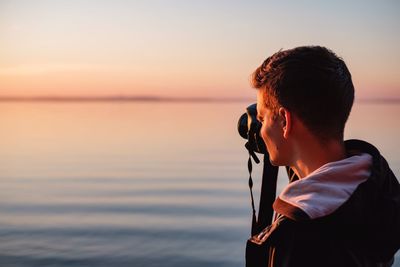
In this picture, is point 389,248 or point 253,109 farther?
point 253,109

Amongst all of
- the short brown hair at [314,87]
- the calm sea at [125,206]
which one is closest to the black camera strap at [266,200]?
the short brown hair at [314,87]

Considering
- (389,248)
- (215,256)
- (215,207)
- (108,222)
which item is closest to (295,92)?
(389,248)

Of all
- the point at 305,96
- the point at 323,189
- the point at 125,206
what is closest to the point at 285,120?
the point at 305,96

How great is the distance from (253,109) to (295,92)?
38 cm

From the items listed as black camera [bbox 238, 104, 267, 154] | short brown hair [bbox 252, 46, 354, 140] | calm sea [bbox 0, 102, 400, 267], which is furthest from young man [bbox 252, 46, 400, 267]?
calm sea [bbox 0, 102, 400, 267]

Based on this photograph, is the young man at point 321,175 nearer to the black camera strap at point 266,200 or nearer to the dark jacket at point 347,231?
the dark jacket at point 347,231

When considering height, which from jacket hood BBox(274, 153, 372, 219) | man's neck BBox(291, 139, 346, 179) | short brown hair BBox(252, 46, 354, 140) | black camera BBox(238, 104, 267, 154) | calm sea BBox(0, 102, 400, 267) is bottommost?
calm sea BBox(0, 102, 400, 267)

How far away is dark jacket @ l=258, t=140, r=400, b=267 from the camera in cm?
140

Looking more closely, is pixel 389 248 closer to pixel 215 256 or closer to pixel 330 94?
pixel 330 94

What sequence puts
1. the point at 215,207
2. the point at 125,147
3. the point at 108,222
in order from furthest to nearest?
the point at 125,147
the point at 215,207
the point at 108,222

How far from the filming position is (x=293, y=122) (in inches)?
61.4

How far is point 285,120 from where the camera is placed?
1570 mm

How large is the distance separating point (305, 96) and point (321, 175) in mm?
198

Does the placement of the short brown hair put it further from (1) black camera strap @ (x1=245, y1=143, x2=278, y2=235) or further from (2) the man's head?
(1) black camera strap @ (x1=245, y1=143, x2=278, y2=235)
